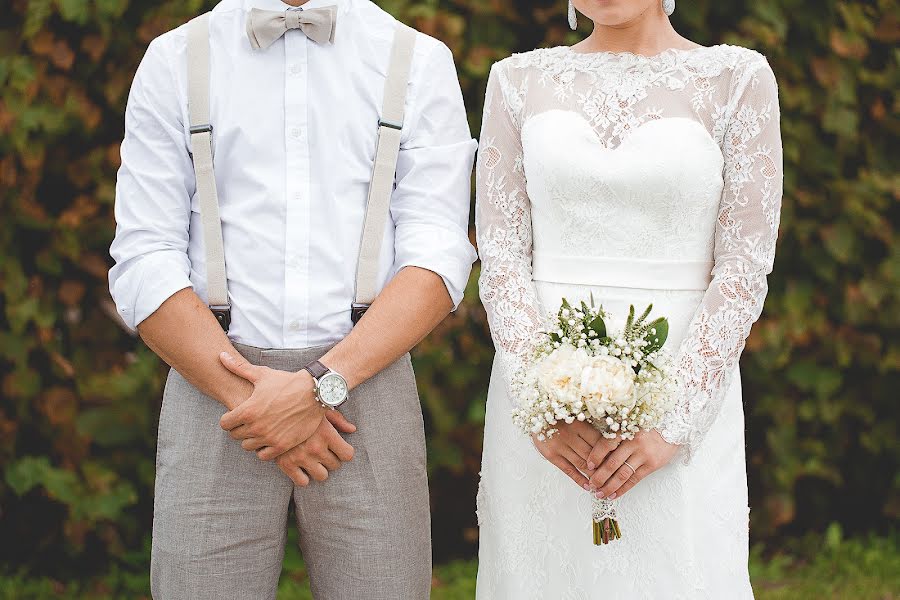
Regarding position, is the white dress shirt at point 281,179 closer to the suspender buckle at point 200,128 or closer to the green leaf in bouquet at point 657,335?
the suspender buckle at point 200,128

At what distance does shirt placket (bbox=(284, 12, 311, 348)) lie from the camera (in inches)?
105

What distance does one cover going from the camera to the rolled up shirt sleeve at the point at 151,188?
8.69 ft

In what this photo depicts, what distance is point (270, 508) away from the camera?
8.90 feet

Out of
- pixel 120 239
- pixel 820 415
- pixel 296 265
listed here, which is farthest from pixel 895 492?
pixel 120 239

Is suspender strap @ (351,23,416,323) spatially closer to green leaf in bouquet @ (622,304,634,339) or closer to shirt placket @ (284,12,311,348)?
shirt placket @ (284,12,311,348)

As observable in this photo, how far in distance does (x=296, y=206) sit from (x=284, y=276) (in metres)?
0.17

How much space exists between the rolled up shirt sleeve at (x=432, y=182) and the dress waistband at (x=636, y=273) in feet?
0.88

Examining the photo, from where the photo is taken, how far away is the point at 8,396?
414cm

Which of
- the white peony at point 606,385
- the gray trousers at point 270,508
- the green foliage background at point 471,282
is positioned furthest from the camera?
the green foliage background at point 471,282

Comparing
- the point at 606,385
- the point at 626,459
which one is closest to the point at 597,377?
the point at 606,385

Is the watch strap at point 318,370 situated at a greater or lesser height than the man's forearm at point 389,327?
lesser

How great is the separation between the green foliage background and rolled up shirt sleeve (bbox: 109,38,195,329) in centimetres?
118

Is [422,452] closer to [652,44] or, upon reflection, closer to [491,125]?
[491,125]

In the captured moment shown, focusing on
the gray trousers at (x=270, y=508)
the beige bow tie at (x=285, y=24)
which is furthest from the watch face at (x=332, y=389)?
the beige bow tie at (x=285, y=24)
